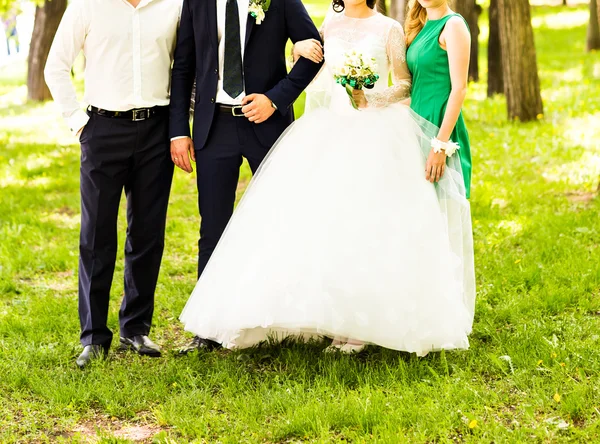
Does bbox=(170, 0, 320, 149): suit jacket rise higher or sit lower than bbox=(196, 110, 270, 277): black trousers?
higher

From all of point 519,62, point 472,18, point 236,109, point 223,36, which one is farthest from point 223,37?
point 472,18

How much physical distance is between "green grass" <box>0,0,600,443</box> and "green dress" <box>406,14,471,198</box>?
3.64 ft

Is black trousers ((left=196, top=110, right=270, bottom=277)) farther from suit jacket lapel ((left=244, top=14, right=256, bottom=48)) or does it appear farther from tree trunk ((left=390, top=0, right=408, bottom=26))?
tree trunk ((left=390, top=0, right=408, bottom=26))

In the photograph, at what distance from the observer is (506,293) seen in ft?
17.7

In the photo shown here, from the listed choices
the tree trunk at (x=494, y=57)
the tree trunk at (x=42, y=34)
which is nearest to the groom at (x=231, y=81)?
the tree trunk at (x=494, y=57)

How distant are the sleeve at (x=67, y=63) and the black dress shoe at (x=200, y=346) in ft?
4.89

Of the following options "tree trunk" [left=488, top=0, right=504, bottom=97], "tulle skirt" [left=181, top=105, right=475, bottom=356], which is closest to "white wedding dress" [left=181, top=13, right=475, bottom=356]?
"tulle skirt" [left=181, top=105, right=475, bottom=356]

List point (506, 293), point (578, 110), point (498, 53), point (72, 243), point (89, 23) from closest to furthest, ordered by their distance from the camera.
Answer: point (89, 23) → point (506, 293) → point (72, 243) → point (578, 110) → point (498, 53)

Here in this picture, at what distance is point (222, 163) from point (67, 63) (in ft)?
3.57

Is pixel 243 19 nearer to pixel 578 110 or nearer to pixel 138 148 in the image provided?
pixel 138 148

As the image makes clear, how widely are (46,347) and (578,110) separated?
8.84 meters

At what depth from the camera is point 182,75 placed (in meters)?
4.62

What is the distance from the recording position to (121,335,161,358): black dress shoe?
15.9 ft

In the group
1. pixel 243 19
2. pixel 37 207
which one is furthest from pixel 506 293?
pixel 37 207
